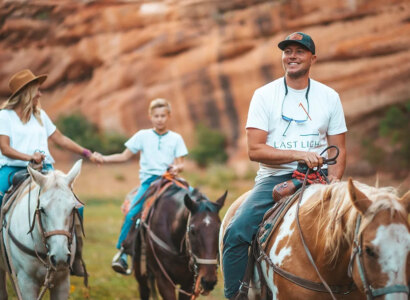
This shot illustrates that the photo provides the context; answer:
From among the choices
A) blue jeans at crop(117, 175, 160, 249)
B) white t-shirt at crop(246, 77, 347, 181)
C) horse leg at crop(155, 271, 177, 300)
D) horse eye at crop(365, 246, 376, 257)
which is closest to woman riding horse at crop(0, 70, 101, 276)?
horse leg at crop(155, 271, 177, 300)

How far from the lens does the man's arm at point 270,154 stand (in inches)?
157

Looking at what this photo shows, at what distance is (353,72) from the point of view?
23938mm

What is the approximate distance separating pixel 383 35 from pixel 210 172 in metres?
9.57

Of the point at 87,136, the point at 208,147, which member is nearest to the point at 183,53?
the point at 208,147

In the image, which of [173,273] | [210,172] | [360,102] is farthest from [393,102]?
[173,273]

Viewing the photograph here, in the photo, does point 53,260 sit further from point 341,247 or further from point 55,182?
point 341,247

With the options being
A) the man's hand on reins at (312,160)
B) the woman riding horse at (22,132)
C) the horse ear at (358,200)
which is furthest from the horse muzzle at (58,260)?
the horse ear at (358,200)

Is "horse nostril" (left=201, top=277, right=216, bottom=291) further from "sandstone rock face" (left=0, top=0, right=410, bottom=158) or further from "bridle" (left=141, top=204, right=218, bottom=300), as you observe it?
"sandstone rock face" (left=0, top=0, right=410, bottom=158)

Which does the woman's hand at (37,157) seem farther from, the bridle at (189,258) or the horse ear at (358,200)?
the horse ear at (358,200)

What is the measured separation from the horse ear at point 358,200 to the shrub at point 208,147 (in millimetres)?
24461

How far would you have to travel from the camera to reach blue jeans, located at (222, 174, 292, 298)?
4.15m

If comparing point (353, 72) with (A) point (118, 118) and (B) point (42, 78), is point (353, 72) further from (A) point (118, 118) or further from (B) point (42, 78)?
(B) point (42, 78)

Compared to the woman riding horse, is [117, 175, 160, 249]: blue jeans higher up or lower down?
lower down

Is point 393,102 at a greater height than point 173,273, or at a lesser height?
greater
